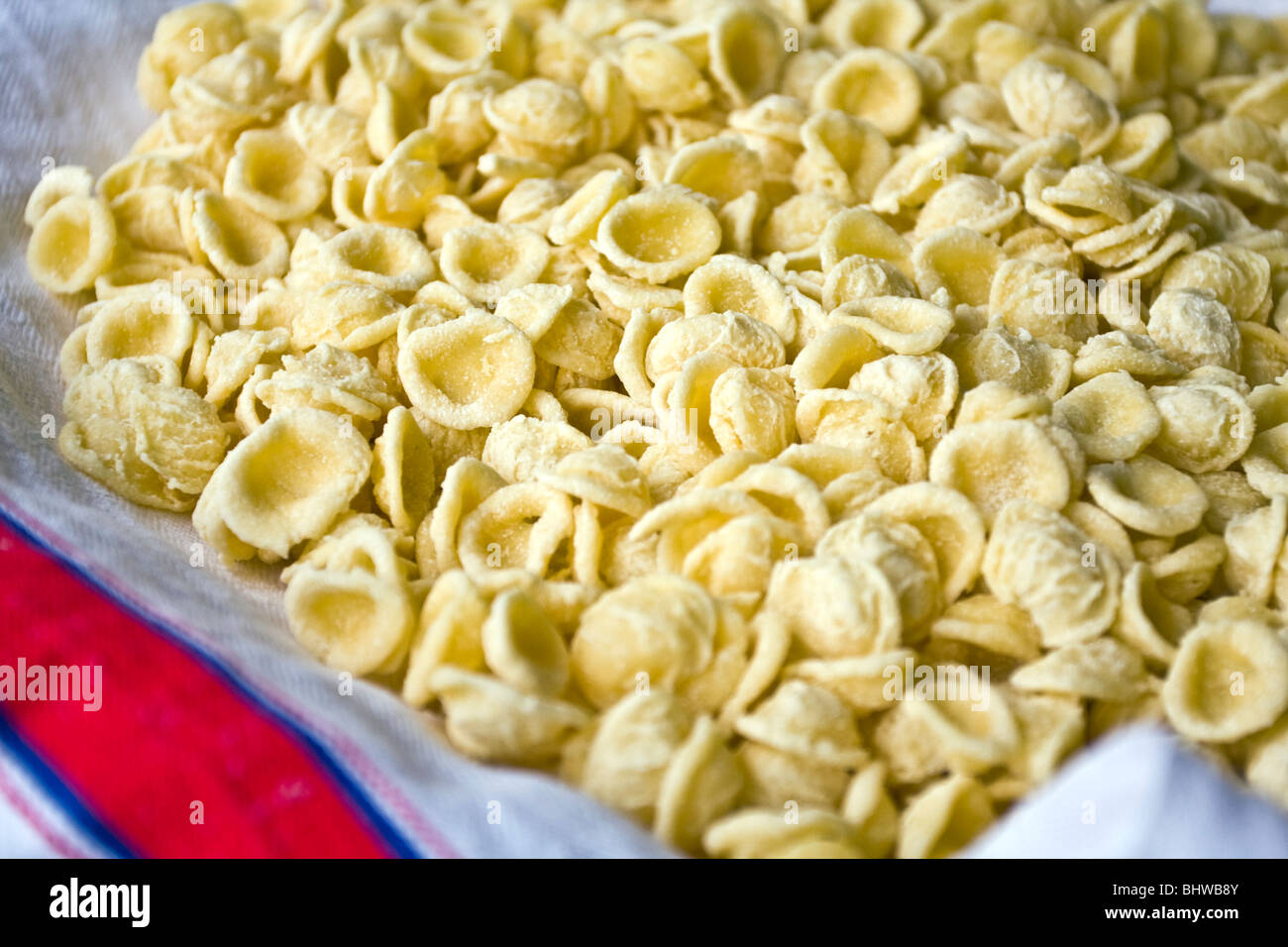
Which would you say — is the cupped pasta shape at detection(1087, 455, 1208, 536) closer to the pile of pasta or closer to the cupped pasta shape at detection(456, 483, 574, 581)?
the pile of pasta

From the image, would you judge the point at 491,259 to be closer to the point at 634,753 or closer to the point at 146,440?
the point at 146,440

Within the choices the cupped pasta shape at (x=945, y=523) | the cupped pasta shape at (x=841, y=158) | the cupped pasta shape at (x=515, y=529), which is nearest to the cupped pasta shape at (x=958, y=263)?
the cupped pasta shape at (x=841, y=158)

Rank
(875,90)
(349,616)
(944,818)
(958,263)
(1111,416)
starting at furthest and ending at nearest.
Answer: (875,90) < (958,263) < (1111,416) < (349,616) < (944,818)

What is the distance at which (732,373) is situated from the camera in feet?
2.65

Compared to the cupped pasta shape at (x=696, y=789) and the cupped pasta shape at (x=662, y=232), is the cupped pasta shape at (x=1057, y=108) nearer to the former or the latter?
the cupped pasta shape at (x=662, y=232)

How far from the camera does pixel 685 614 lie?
679mm

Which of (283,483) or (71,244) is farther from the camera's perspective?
(71,244)

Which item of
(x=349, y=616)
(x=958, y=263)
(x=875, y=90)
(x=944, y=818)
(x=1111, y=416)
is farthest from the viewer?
(x=875, y=90)

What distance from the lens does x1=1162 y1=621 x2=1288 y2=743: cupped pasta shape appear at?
662 millimetres

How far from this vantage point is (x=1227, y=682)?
2.27 ft

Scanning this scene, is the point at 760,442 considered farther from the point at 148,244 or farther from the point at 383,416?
the point at 148,244

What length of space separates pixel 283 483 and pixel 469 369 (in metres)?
0.16

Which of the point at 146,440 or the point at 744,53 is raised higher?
the point at 744,53

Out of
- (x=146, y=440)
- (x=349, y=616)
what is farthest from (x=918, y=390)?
(x=146, y=440)
